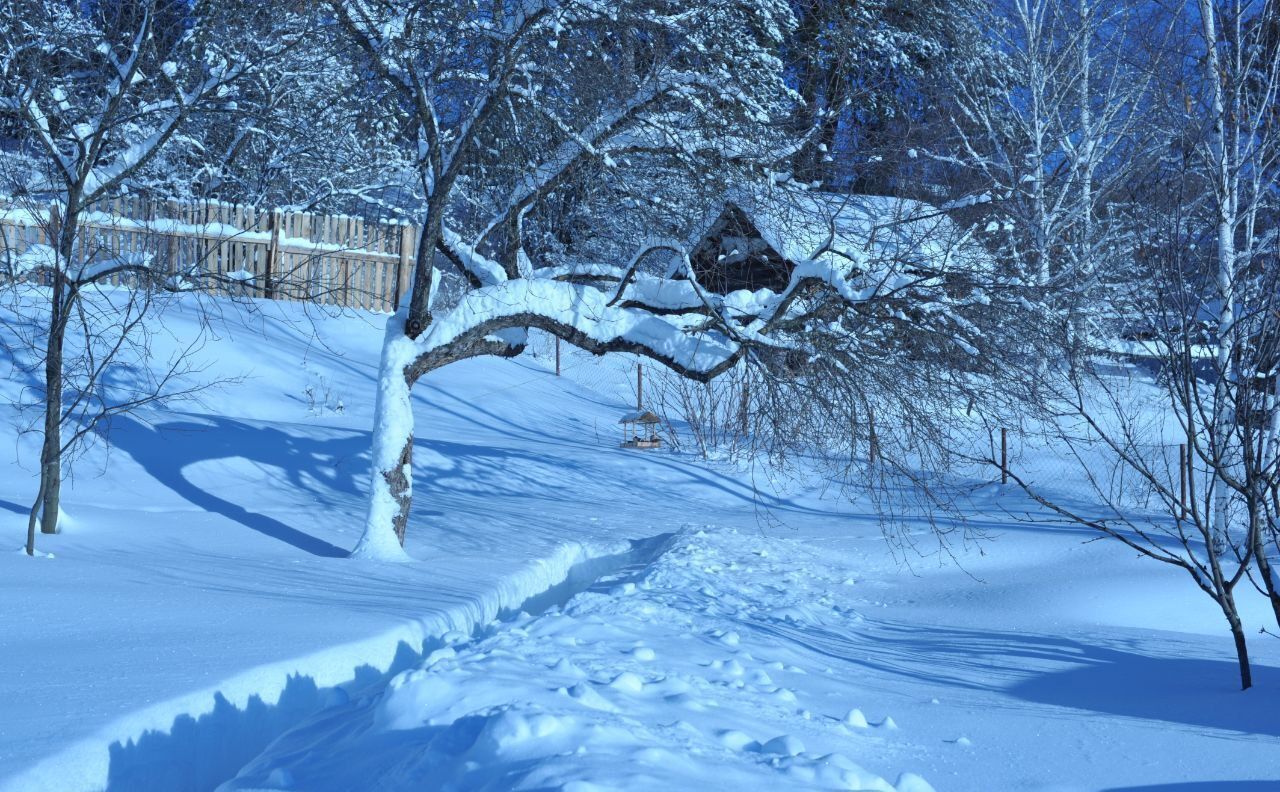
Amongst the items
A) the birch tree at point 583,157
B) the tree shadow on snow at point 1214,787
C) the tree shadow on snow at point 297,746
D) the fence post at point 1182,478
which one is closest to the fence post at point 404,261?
the birch tree at point 583,157

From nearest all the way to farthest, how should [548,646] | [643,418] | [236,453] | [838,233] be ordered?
[548,646]
[838,233]
[236,453]
[643,418]

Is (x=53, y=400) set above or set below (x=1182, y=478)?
below

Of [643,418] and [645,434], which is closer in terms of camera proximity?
[643,418]

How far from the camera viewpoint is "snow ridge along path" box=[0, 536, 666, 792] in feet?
12.9

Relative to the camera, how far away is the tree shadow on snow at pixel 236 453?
1045 cm

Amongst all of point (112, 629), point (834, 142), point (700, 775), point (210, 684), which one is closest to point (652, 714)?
point (700, 775)

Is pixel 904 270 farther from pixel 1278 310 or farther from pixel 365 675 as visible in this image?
pixel 365 675

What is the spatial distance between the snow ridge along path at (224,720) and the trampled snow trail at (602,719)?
34cm

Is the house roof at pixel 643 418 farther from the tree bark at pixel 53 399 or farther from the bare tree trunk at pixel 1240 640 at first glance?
the bare tree trunk at pixel 1240 640

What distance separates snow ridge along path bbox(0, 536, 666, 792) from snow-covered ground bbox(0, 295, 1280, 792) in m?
0.01

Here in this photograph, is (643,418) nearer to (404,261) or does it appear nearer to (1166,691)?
(404,261)

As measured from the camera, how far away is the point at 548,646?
5480 mm

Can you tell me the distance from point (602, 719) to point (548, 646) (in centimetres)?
162

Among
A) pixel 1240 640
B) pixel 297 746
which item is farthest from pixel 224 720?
pixel 1240 640
